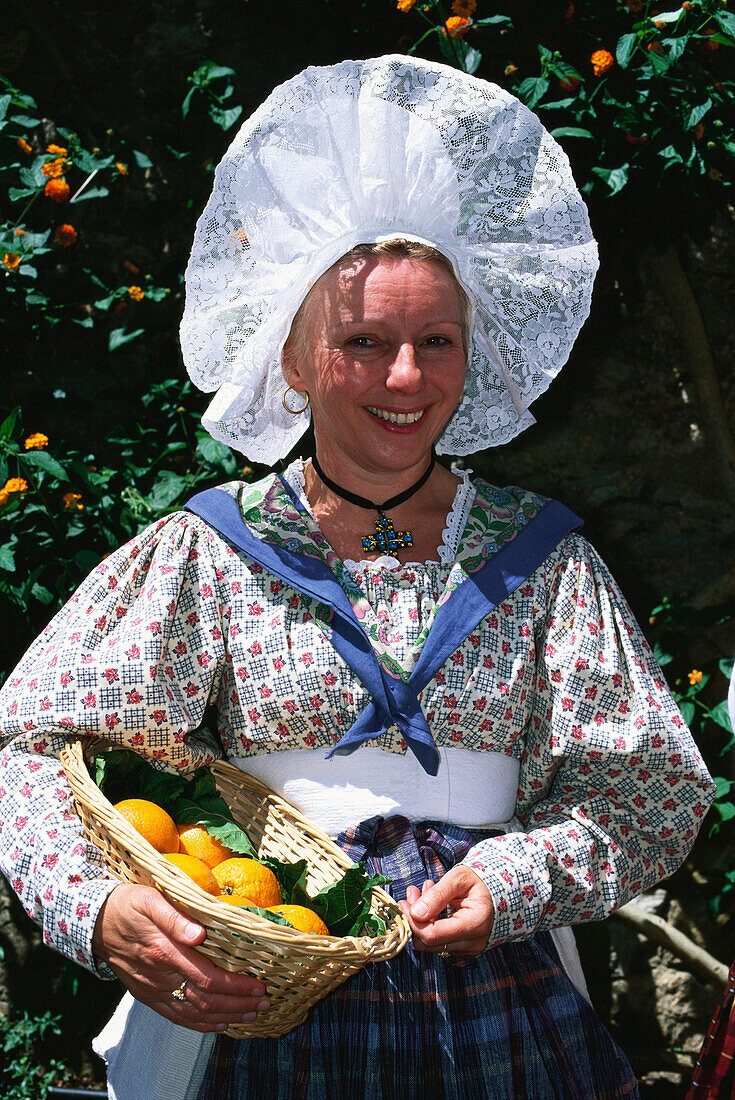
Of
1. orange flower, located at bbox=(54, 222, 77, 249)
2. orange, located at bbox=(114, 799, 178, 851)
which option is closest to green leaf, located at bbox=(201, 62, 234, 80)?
orange flower, located at bbox=(54, 222, 77, 249)

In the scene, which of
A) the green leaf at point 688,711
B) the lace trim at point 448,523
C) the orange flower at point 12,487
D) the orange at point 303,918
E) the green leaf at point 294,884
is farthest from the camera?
the green leaf at point 688,711

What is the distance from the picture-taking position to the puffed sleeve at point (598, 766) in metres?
1.52

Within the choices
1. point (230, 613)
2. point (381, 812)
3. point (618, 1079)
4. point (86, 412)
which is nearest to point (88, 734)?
point (230, 613)

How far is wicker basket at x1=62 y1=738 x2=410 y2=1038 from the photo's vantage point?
118cm

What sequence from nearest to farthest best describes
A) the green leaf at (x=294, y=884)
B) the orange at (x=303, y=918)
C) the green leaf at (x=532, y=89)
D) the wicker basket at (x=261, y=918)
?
the wicker basket at (x=261, y=918)
the orange at (x=303, y=918)
the green leaf at (x=294, y=884)
the green leaf at (x=532, y=89)

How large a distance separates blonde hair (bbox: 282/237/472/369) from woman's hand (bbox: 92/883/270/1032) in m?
Answer: 0.85

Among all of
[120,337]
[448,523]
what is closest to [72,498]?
[120,337]

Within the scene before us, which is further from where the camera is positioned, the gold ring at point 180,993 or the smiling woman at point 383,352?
the smiling woman at point 383,352

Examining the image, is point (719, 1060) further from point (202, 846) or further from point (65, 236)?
point (65, 236)

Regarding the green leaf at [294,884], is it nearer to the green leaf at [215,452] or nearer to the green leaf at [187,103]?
the green leaf at [215,452]

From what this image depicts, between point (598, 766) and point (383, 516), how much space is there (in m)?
0.52

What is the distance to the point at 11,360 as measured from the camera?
2.52 meters

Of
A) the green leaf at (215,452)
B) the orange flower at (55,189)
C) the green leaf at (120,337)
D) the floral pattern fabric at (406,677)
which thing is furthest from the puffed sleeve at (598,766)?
the orange flower at (55,189)

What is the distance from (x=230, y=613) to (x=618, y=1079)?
886 millimetres
